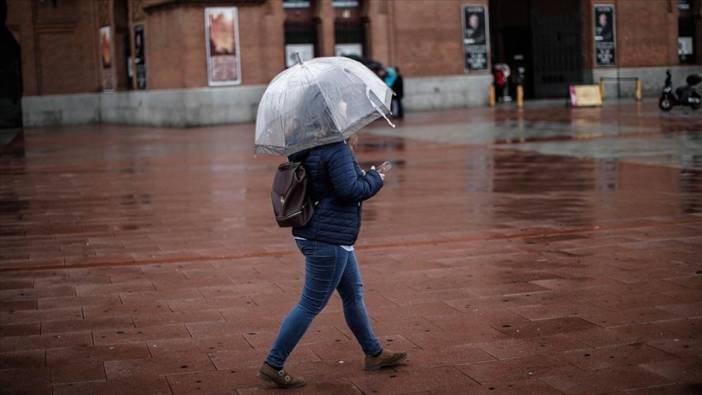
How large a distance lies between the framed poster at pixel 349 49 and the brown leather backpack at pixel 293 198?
30.7m

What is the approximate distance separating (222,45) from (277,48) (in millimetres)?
1874

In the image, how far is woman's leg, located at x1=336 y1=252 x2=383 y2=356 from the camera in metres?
5.55

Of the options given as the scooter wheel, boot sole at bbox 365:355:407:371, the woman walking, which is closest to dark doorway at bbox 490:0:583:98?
the scooter wheel

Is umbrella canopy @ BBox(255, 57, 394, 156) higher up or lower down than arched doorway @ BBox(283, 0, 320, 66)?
lower down

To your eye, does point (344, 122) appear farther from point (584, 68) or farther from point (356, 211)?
point (584, 68)

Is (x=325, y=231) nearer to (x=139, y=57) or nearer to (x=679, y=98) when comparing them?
(x=679, y=98)

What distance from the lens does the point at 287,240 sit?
33.6 feet

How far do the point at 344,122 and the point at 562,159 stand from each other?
12.6 m

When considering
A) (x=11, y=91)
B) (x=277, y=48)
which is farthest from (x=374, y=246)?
(x=11, y=91)

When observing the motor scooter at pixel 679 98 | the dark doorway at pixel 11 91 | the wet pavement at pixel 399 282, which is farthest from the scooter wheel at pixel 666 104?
the dark doorway at pixel 11 91

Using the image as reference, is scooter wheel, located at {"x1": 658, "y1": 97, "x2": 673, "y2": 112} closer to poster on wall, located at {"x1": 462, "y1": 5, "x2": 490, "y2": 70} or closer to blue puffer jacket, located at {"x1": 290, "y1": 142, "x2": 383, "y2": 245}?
poster on wall, located at {"x1": 462, "y1": 5, "x2": 490, "y2": 70}

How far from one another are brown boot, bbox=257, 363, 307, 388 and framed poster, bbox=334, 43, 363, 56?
30.7 meters

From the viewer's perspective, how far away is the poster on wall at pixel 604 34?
39.3 metres

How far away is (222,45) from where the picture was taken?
33.4 m
